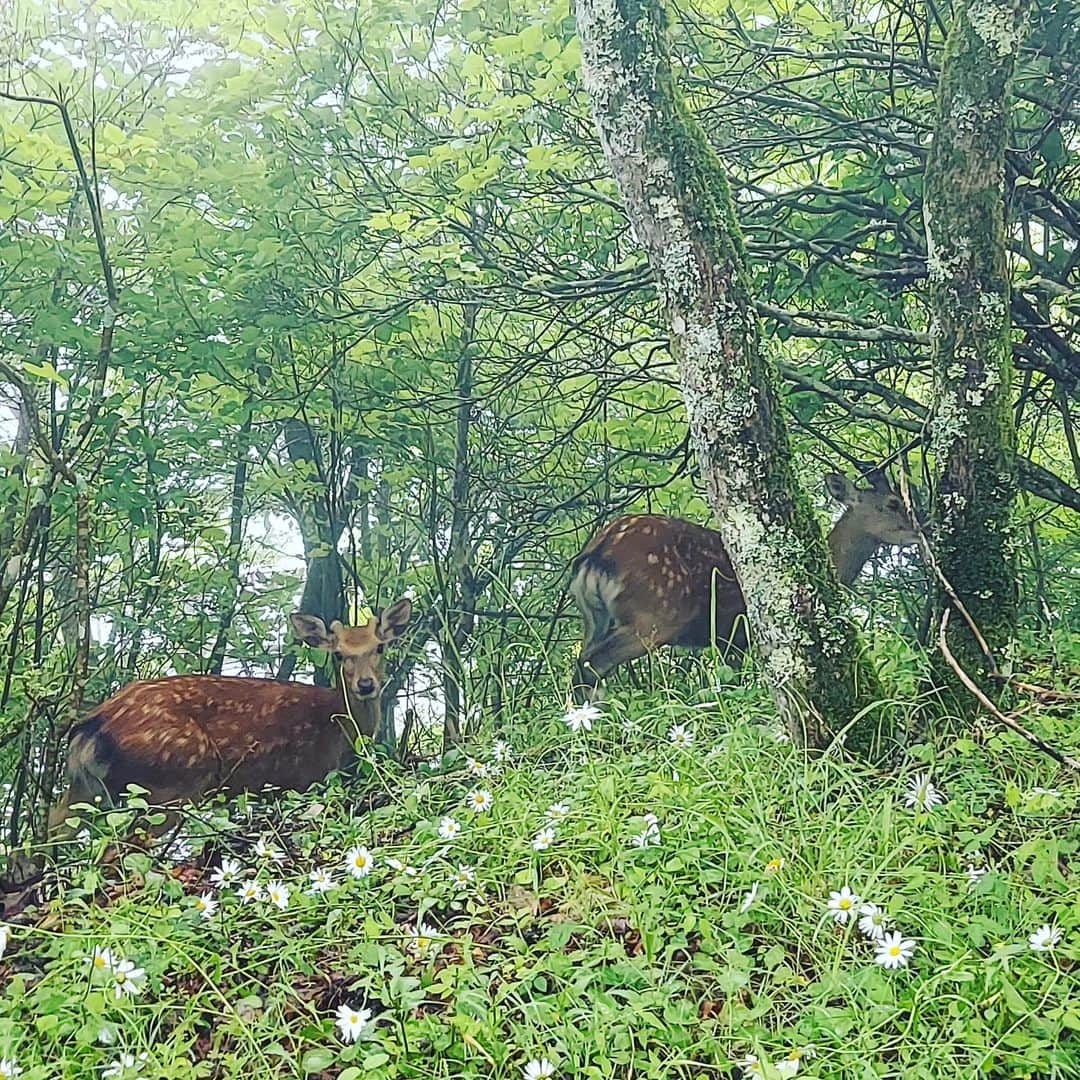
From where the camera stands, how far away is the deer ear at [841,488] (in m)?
6.70

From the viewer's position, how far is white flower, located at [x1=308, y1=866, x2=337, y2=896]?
3869 mm

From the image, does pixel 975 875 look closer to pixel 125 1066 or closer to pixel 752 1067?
pixel 752 1067

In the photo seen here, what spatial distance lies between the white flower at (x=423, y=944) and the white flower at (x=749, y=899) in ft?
3.05

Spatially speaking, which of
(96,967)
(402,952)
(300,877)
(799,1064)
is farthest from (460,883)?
(799,1064)

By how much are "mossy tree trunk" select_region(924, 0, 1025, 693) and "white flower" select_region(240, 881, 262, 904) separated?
8.61ft

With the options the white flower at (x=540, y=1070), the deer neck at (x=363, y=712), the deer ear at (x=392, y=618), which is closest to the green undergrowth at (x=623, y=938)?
the white flower at (x=540, y=1070)

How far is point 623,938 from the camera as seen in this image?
3438mm

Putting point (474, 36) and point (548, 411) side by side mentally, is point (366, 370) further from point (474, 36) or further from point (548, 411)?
point (474, 36)

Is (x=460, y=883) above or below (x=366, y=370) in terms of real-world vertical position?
below

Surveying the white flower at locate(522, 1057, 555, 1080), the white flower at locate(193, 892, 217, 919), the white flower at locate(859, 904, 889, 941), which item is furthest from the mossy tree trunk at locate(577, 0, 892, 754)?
the white flower at locate(193, 892, 217, 919)

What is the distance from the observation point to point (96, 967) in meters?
3.44

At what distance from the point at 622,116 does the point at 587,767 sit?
2.52m

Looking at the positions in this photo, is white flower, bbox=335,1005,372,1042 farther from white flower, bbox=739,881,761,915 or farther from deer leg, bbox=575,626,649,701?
deer leg, bbox=575,626,649,701

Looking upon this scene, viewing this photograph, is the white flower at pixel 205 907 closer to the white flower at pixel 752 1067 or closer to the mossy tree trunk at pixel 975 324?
the white flower at pixel 752 1067
